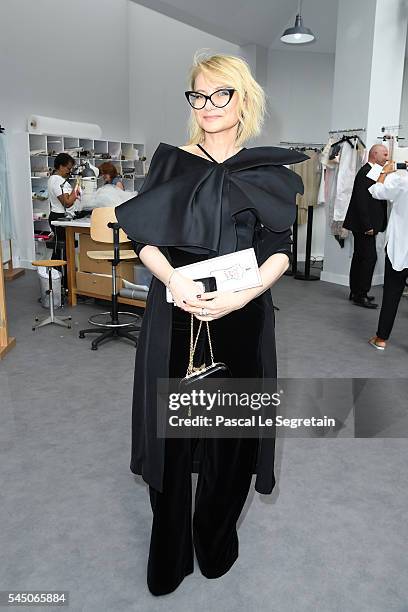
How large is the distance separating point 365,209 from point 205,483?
4.47 m

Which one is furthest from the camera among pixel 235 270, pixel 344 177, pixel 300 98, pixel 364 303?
pixel 300 98

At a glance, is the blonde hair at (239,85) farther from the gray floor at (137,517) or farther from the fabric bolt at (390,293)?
the fabric bolt at (390,293)

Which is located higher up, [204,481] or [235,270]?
[235,270]

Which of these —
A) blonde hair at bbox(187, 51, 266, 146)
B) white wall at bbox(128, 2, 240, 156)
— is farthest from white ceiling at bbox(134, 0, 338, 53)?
blonde hair at bbox(187, 51, 266, 146)

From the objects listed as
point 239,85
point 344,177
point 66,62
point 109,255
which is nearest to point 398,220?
point 109,255

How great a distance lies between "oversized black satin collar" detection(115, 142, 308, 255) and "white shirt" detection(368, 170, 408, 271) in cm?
266

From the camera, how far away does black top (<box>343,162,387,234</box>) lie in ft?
17.9

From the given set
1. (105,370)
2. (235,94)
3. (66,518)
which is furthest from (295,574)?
(105,370)

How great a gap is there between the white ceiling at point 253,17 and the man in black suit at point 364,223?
3096mm

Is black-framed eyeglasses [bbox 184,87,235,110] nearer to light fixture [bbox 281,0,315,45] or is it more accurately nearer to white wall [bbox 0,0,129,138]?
light fixture [bbox 281,0,315,45]

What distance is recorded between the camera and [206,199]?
138 cm

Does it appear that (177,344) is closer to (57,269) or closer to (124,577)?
(124,577)

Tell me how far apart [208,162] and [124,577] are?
4.37ft

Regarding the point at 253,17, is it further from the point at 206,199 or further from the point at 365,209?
the point at 206,199
